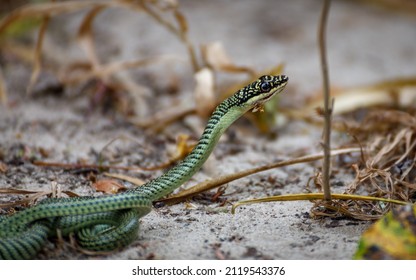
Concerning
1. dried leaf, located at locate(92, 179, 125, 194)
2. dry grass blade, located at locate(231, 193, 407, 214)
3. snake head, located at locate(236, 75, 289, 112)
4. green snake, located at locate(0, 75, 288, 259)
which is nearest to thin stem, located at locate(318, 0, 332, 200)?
dry grass blade, located at locate(231, 193, 407, 214)

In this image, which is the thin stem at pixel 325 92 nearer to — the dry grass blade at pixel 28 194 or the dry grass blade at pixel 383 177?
the dry grass blade at pixel 383 177

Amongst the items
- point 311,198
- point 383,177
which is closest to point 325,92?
point 311,198

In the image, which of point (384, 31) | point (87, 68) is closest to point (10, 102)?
point (87, 68)

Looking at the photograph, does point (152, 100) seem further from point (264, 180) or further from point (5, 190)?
point (5, 190)

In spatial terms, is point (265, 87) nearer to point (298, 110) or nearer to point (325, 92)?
point (325, 92)

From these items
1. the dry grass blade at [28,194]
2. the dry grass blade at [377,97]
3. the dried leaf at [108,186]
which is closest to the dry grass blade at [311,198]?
the dried leaf at [108,186]

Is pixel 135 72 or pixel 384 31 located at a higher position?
pixel 384 31
